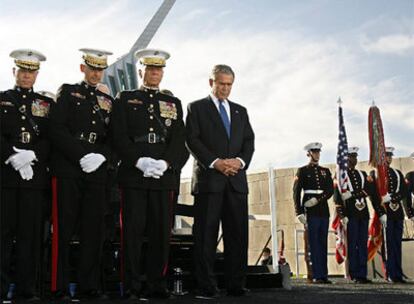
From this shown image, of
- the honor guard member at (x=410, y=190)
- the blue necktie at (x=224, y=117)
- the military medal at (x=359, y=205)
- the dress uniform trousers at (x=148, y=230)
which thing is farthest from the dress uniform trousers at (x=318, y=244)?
the dress uniform trousers at (x=148, y=230)

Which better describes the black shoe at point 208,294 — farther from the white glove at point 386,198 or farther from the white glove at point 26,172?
the white glove at point 386,198

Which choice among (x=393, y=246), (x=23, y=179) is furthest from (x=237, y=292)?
(x=393, y=246)

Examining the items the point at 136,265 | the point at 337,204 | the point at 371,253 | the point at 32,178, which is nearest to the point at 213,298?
the point at 136,265

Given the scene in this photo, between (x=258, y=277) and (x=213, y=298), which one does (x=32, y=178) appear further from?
(x=258, y=277)

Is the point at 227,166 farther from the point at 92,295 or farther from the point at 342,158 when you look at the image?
the point at 342,158

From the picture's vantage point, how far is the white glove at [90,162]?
4.20 metres

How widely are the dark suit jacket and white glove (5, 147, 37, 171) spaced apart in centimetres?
116

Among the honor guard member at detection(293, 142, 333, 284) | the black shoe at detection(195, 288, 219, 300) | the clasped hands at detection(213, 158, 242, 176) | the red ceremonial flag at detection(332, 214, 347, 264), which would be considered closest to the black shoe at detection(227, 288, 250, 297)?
the black shoe at detection(195, 288, 219, 300)

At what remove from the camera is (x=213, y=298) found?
4.22 meters

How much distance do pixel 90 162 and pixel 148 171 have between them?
40 cm

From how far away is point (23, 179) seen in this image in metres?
4.24

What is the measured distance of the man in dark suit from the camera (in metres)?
4.52

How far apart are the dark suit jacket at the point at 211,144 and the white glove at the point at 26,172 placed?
117 cm

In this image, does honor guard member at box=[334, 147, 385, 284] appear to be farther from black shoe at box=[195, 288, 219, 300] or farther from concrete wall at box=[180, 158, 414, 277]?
concrete wall at box=[180, 158, 414, 277]
